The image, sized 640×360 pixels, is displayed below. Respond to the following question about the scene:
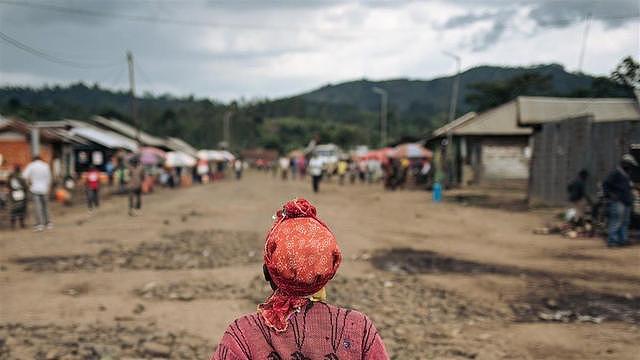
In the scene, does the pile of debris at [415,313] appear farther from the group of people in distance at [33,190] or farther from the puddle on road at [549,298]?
the group of people in distance at [33,190]

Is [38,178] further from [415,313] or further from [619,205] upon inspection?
[619,205]

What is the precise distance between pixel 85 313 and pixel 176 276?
205 centimetres

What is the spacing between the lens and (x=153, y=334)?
615 centimetres

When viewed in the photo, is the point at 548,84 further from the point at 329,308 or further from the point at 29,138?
the point at 329,308

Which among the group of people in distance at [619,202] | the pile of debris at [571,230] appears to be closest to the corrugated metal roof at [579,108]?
the pile of debris at [571,230]

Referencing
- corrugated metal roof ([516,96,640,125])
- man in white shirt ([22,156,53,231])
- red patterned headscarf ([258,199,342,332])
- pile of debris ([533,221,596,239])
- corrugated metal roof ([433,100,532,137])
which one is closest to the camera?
red patterned headscarf ([258,199,342,332])

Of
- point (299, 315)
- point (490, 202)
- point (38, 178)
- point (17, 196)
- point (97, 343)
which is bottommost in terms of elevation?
point (97, 343)

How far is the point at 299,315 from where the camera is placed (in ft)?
6.97

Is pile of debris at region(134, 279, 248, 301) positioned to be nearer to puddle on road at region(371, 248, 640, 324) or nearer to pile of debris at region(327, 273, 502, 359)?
pile of debris at region(327, 273, 502, 359)

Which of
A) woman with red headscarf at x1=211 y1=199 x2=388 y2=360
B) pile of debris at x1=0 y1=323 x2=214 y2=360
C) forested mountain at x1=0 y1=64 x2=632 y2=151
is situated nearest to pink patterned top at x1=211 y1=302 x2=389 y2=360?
woman with red headscarf at x1=211 y1=199 x2=388 y2=360

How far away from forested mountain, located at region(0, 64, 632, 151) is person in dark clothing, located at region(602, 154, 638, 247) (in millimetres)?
8955

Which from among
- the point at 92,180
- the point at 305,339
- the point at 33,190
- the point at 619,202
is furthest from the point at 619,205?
the point at 92,180

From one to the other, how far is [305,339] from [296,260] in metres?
0.30

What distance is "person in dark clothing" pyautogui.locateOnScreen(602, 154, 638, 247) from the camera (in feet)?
35.8
